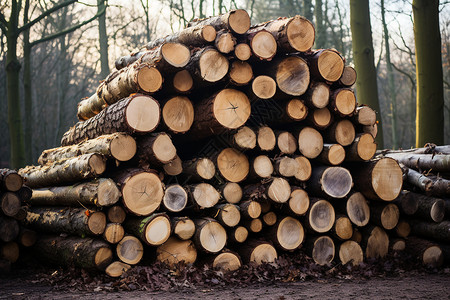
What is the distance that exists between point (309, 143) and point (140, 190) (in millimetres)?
2149

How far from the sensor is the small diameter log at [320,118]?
5.22 meters

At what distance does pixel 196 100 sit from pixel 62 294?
8.82ft

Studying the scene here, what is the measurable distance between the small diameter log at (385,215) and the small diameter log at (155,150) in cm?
264

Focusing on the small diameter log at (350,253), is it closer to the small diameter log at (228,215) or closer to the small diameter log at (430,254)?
the small diameter log at (430,254)

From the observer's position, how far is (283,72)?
5004mm

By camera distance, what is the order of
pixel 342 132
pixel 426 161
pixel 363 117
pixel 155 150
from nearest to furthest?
1. pixel 155 150
2. pixel 342 132
3. pixel 363 117
4. pixel 426 161

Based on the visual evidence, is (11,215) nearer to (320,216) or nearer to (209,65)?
(209,65)

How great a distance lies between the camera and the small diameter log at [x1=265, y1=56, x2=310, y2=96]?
16.4ft

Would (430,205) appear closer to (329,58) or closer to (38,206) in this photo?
(329,58)

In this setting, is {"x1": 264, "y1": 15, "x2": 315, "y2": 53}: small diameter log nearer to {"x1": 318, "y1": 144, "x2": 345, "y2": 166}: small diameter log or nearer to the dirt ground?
{"x1": 318, "y1": 144, "x2": 345, "y2": 166}: small diameter log

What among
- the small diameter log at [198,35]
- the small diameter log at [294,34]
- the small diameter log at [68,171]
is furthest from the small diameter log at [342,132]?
the small diameter log at [68,171]

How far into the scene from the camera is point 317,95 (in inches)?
200

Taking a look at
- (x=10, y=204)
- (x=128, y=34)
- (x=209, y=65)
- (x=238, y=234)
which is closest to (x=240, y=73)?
(x=209, y=65)

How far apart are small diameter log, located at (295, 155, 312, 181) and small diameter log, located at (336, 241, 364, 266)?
0.94 metres
